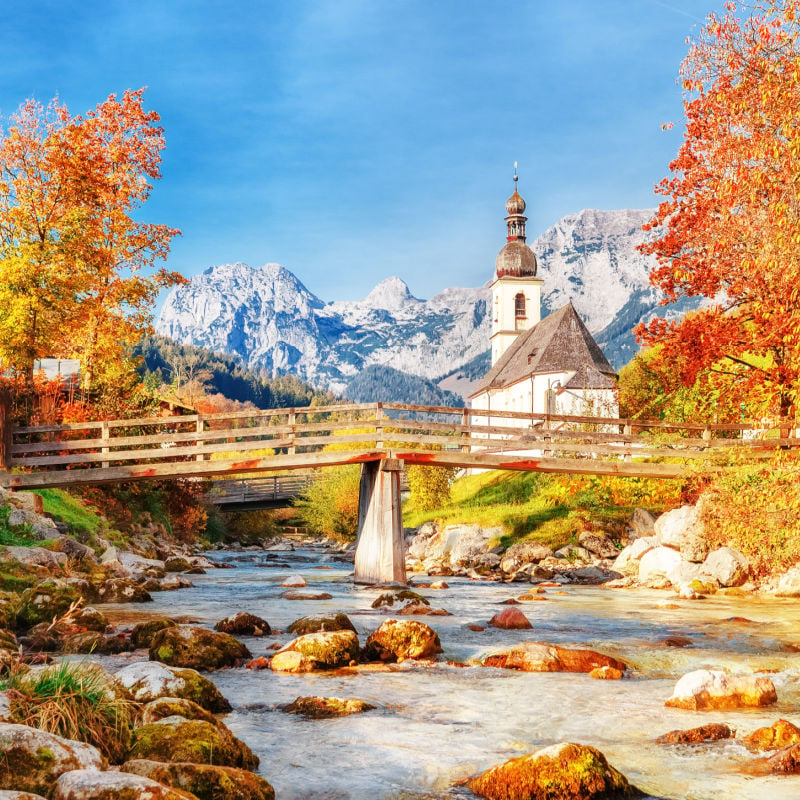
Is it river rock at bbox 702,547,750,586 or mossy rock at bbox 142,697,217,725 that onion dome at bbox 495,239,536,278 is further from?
mossy rock at bbox 142,697,217,725

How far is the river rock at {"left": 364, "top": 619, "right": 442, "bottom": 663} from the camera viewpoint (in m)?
11.2

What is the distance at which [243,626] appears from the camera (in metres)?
13.2

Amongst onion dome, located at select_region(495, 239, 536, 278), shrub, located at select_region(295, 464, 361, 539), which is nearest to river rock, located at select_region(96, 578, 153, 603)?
shrub, located at select_region(295, 464, 361, 539)

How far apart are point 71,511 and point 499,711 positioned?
17.7 meters

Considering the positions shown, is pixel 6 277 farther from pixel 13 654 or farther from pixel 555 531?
pixel 555 531

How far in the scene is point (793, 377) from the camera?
15.2 meters

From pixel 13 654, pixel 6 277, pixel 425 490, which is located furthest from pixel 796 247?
pixel 425 490

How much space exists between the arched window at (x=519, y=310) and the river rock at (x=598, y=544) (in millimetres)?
63994

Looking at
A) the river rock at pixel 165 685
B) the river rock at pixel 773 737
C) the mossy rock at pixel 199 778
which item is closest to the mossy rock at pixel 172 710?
the river rock at pixel 165 685

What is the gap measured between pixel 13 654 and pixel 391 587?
44.5ft

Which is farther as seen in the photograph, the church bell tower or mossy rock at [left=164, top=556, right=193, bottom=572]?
the church bell tower

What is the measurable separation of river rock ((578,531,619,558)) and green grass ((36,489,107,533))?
1567 centimetres

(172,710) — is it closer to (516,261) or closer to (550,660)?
(550,660)

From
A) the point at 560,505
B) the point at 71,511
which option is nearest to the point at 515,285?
the point at 560,505
